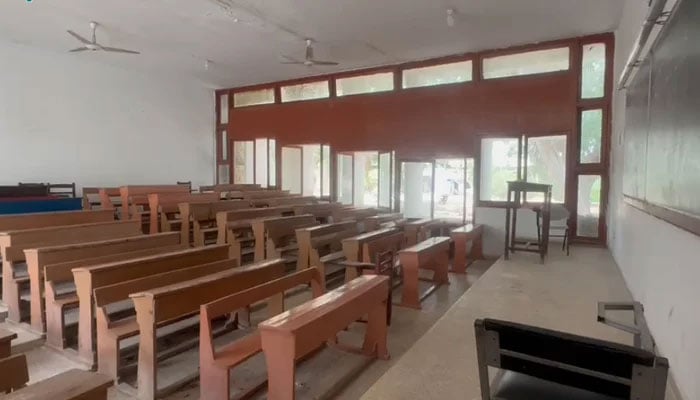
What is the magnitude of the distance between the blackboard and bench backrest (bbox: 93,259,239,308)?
9.87 feet

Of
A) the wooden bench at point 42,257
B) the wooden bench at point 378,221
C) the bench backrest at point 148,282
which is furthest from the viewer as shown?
the wooden bench at point 378,221

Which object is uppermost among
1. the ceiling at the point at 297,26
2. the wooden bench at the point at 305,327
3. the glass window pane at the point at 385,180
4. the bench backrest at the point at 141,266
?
the ceiling at the point at 297,26

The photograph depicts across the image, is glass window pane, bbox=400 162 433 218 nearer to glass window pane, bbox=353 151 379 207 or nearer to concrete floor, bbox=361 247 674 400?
glass window pane, bbox=353 151 379 207

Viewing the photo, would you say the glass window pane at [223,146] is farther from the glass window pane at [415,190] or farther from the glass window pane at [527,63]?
the glass window pane at [527,63]

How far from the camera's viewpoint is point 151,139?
1040cm

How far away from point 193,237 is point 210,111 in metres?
6.52

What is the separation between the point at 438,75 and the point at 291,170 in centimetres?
465

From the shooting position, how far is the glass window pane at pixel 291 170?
1112 centimetres

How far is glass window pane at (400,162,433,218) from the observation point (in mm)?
9086

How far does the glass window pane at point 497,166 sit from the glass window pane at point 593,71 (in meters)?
1.35

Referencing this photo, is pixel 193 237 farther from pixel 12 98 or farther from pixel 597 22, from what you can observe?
pixel 597 22

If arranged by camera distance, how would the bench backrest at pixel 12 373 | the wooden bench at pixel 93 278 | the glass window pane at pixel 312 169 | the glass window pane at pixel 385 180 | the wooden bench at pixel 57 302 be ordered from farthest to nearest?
1. the glass window pane at pixel 312 169
2. the glass window pane at pixel 385 180
3. the wooden bench at pixel 57 302
4. the wooden bench at pixel 93 278
5. the bench backrest at pixel 12 373

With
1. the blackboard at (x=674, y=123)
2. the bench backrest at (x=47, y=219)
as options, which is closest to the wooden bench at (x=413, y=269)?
the blackboard at (x=674, y=123)

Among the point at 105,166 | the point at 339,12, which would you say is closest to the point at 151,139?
the point at 105,166
